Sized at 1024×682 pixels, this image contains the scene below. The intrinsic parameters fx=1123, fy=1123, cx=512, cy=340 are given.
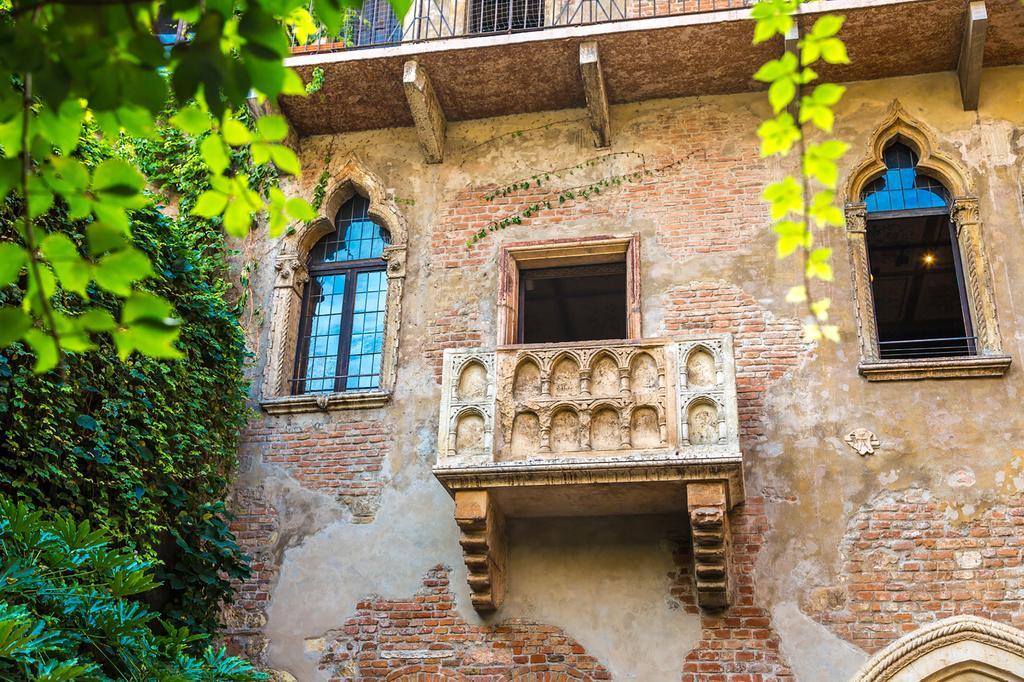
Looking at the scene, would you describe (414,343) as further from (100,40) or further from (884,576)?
(100,40)

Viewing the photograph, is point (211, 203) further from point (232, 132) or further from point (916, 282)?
point (916, 282)

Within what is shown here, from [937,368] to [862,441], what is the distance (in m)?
0.82

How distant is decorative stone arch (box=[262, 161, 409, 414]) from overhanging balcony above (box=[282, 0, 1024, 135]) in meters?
0.71

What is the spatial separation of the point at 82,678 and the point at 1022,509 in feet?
21.0

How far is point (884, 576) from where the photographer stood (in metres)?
8.11

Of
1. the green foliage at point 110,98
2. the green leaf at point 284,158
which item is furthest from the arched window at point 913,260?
the green foliage at point 110,98

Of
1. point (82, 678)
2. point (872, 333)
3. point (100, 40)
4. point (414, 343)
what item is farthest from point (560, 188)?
point (100, 40)

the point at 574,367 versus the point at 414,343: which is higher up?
the point at 414,343

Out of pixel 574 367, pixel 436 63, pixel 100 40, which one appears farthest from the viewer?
pixel 436 63

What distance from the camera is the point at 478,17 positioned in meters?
11.0

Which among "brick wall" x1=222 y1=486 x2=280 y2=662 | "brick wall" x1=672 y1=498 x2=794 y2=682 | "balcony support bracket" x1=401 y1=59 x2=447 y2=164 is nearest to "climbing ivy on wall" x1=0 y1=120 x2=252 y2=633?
"brick wall" x1=222 y1=486 x2=280 y2=662

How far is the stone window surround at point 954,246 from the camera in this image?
8.62 metres

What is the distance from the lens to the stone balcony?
7910mm

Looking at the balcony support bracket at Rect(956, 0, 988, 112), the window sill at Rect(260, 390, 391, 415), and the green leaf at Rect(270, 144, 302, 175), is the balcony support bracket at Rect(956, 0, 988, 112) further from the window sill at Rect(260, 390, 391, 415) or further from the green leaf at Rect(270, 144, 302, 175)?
the green leaf at Rect(270, 144, 302, 175)
